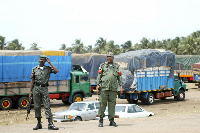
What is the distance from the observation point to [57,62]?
2414 cm

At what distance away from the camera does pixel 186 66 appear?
47.9 m

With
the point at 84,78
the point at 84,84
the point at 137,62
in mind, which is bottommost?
the point at 84,84

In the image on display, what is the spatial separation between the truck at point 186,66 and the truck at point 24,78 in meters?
24.3

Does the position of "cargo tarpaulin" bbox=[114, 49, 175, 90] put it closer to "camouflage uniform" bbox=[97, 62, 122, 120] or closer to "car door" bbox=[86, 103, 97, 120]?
"car door" bbox=[86, 103, 97, 120]

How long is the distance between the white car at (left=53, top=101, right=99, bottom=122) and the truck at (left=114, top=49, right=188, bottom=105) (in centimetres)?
719

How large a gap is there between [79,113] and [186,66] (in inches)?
1350

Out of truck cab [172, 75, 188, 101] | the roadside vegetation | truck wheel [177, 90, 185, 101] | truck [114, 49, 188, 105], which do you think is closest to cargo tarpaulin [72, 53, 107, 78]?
truck [114, 49, 188, 105]

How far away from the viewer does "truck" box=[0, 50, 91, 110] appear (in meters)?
22.4

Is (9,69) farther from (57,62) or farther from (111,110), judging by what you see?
(111,110)

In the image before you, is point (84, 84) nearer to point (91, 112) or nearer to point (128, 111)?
point (91, 112)

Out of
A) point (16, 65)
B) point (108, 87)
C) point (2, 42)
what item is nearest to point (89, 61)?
point (16, 65)

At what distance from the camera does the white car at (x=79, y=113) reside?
1569cm

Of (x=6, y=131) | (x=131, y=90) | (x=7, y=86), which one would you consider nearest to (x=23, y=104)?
(x=7, y=86)

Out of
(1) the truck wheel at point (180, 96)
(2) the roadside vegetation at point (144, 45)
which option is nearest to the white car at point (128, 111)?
(1) the truck wheel at point (180, 96)
